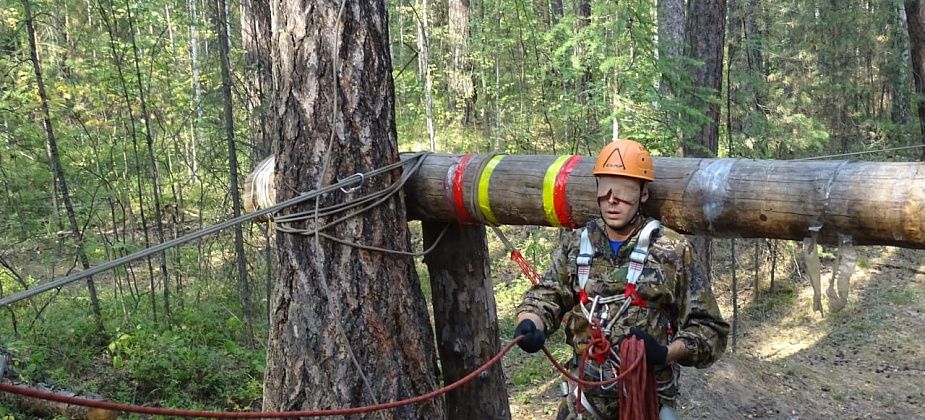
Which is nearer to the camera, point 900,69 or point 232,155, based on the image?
point 232,155

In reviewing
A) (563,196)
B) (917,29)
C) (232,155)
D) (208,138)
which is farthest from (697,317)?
(208,138)

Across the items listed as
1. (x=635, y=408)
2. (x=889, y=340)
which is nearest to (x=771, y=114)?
(x=889, y=340)

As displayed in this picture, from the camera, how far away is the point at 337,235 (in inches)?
134

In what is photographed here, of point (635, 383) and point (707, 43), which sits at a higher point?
point (707, 43)

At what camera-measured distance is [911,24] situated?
29.8 ft

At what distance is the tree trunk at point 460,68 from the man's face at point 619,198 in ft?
40.3

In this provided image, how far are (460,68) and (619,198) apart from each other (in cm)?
1262

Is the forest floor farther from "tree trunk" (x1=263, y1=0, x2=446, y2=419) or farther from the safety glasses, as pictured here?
the safety glasses

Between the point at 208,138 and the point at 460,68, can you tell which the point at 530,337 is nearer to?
the point at 208,138

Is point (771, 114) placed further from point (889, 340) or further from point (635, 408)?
point (635, 408)

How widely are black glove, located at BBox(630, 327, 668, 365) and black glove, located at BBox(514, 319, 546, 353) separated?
412 mm

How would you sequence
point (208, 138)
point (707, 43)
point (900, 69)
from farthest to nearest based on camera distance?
point (900, 69) → point (208, 138) → point (707, 43)

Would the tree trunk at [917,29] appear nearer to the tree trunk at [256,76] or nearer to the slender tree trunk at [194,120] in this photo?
the tree trunk at [256,76]

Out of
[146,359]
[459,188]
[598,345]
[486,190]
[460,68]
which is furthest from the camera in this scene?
[460,68]
